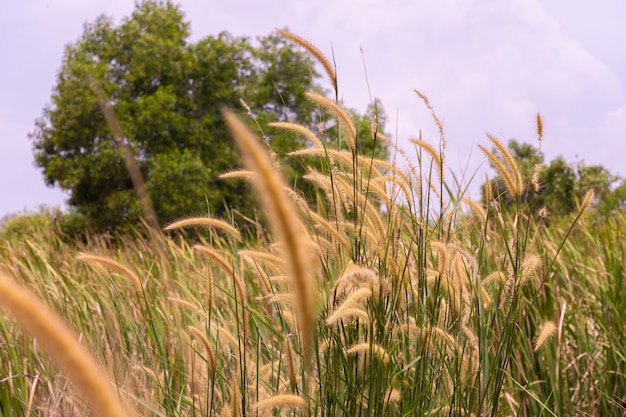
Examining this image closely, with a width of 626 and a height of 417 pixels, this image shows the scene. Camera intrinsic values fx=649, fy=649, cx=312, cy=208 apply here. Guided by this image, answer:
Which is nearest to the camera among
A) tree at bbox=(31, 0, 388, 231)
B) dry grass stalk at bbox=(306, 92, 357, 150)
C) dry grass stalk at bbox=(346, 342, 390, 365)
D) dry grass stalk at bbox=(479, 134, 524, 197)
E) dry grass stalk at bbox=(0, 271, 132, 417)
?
dry grass stalk at bbox=(0, 271, 132, 417)

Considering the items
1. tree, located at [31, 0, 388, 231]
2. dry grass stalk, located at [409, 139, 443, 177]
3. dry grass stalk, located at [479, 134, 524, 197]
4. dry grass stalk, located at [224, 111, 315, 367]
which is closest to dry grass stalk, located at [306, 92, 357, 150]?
dry grass stalk, located at [409, 139, 443, 177]

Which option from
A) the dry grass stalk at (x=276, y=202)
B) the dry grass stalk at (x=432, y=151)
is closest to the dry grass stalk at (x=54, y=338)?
the dry grass stalk at (x=276, y=202)

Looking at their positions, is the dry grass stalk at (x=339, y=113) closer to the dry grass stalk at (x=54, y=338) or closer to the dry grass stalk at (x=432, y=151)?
the dry grass stalk at (x=432, y=151)

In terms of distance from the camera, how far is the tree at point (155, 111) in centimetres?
2134

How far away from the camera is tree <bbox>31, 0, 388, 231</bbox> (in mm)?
21344

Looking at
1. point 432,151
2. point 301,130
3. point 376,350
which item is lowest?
point 376,350

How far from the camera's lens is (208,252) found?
1573 millimetres

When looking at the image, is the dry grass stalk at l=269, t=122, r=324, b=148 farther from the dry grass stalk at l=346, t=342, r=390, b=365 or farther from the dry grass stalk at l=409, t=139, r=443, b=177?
the dry grass stalk at l=346, t=342, r=390, b=365

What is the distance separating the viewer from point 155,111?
2164 cm

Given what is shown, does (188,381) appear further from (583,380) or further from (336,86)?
(583,380)

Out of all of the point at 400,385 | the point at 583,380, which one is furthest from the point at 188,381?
A: the point at 583,380

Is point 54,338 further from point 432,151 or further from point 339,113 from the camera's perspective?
point 432,151

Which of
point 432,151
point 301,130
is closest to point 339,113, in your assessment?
point 301,130

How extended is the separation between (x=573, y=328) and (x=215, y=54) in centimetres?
2114
